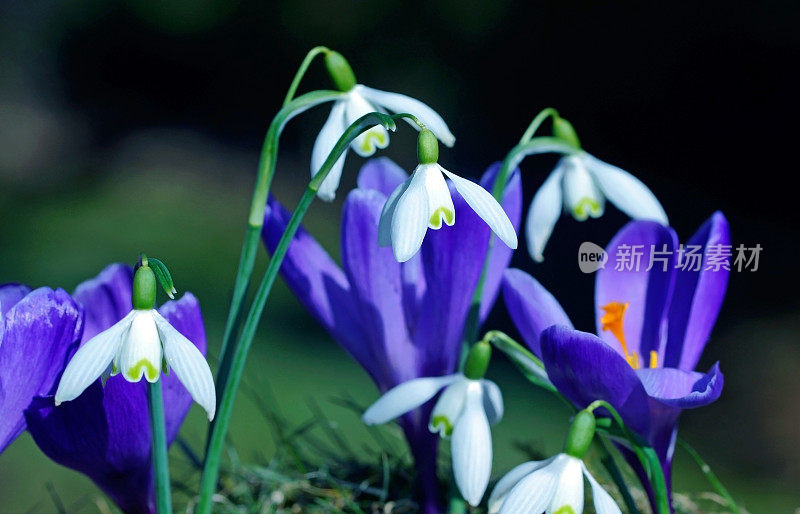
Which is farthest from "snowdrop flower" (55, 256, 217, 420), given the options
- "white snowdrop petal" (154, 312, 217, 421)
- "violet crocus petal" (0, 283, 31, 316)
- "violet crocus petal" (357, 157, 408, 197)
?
"violet crocus petal" (357, 157, 408, 197)

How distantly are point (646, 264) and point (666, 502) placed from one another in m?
0.14

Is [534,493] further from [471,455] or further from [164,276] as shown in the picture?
[164,276]

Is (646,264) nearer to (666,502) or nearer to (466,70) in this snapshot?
(666,502)

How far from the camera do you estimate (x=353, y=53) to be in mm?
3441

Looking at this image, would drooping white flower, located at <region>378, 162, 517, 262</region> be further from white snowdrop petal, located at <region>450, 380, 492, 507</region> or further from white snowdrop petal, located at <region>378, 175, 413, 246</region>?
white snowdrop petal, located at <region>450, 380, 492, 507</region>

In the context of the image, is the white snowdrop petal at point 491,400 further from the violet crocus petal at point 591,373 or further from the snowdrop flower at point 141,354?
the snowdrop flower at point 141,354

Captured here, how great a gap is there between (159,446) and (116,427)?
0.11 ft

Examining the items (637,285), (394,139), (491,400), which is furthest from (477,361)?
(394,139)

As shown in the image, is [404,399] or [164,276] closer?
[164,276]

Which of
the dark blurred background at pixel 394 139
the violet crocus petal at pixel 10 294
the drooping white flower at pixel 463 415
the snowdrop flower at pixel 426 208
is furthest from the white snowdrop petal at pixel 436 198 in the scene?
the dark blurred background at pixel 394 139

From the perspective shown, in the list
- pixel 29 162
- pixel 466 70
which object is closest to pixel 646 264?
pixel 466 70

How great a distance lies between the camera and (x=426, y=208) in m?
0.40

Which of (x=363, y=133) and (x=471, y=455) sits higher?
(x=363, y=133)

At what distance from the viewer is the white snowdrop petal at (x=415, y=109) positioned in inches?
18.4
